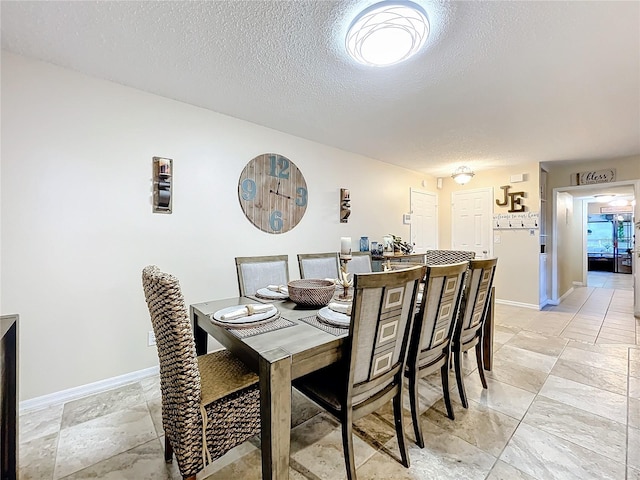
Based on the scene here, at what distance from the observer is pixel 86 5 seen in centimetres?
151

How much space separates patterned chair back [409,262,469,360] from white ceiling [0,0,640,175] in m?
1.38

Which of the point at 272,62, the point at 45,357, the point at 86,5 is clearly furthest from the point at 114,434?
the point at 272,62

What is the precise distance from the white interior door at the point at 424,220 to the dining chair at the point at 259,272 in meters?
3.28

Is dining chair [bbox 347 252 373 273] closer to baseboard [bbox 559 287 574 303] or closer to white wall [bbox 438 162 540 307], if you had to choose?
white wall [bbox 438 162 540 307]

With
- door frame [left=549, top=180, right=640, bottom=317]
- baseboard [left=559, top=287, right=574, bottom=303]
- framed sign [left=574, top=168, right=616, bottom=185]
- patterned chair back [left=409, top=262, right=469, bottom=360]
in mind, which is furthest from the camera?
baseboard [left=559, top=287, right=574, bottom=303]

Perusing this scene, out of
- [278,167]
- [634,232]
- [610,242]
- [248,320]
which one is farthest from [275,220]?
[610,242]

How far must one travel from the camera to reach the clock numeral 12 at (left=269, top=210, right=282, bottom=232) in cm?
324

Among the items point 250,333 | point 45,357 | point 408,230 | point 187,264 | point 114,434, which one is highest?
point 408,230

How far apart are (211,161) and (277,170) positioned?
2.49 feet

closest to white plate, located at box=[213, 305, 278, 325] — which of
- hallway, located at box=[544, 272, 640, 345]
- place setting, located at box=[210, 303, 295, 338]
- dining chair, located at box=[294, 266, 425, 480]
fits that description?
place setting, located at box=[210, 303, 295, 338]

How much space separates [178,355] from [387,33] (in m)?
1.89

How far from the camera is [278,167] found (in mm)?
3311

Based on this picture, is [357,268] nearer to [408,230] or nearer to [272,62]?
[272,62]

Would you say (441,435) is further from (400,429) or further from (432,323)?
(432,323)
